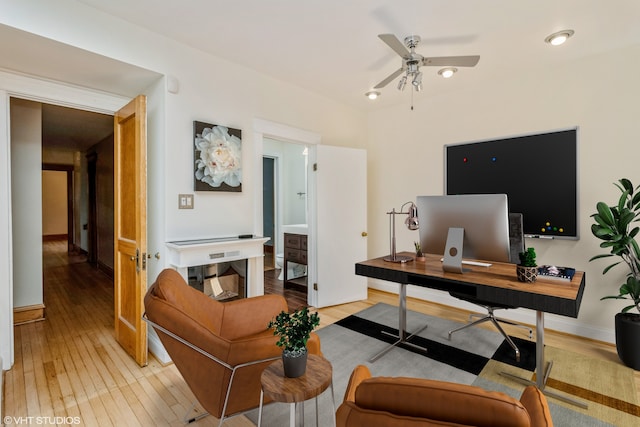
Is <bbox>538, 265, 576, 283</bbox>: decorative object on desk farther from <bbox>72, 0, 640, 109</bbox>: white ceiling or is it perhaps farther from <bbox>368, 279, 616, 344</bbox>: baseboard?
<bbox>72, 0, 640, 109</bbox>: white ceiling

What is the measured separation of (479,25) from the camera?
2395 millimetres

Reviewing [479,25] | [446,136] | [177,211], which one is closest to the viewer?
[479,25]

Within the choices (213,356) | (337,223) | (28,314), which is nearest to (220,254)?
(213,356)

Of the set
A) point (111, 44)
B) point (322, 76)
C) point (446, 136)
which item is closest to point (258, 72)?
point (322, 76)

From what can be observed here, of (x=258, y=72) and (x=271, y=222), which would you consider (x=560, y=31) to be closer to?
(x=258, y=72)

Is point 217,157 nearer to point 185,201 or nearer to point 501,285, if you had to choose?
point 185,201

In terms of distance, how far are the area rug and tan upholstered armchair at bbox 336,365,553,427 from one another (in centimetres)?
122

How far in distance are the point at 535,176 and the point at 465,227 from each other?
1682mm

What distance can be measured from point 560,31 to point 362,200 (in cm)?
257

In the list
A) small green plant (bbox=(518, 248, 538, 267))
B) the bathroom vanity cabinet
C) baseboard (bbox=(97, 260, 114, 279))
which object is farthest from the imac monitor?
baseboard (bbox=(97, 260, 114, 279))

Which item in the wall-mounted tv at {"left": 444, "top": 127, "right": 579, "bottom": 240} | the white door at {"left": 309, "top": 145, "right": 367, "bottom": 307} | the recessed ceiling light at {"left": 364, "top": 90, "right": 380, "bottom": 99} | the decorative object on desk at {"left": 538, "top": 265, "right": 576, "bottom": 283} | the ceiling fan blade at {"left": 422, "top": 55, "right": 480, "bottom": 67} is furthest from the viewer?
the white door at {"left": 309, "top": 145, "right": 367, "bottom": 307}

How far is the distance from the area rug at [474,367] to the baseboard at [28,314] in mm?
2990

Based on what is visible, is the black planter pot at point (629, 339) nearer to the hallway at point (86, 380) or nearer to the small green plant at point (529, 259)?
the small green plant at point (529, 259)

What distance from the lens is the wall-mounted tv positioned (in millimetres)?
2971
